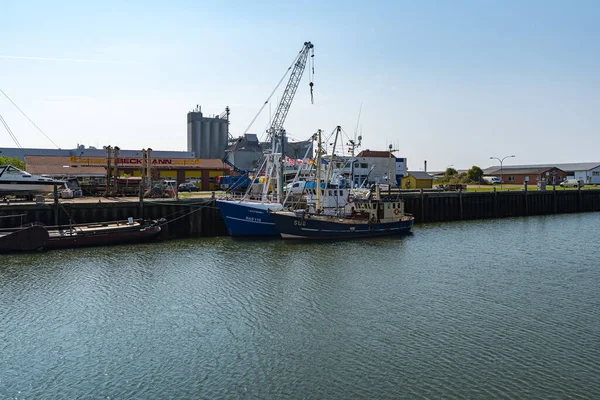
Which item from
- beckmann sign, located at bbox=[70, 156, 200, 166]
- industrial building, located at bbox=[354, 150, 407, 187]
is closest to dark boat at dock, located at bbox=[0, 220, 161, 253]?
beckmann sign, located at bbox=[70, 156, 200, 166]

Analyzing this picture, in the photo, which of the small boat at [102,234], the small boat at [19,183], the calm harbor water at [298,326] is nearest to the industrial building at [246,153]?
the small boat at [19,183]

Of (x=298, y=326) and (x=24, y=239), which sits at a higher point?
(x=24, y=239)

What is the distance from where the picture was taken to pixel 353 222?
1441 inches

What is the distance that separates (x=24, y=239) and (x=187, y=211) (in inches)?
487

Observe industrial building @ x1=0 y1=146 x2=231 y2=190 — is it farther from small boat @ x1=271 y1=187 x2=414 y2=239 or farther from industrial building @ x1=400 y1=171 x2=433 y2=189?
industrial building @ x1=400 y1=171 x2=433 y2=189

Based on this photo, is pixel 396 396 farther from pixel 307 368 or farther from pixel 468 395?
pixel 307 368

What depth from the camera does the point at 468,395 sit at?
39.2 feet

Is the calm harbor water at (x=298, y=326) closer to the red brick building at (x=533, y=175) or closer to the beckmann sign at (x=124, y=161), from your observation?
the beckmann sign at (x=124, y=161)

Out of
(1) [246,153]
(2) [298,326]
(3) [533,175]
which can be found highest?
(1) [246,153]

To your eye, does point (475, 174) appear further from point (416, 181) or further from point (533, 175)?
point (416, 181)

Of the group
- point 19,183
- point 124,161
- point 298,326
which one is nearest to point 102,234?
point 19,183

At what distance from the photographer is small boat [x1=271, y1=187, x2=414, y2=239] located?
115 feet

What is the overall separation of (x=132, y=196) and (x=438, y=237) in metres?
27.3

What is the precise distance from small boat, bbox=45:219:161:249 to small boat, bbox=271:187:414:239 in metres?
9.11
